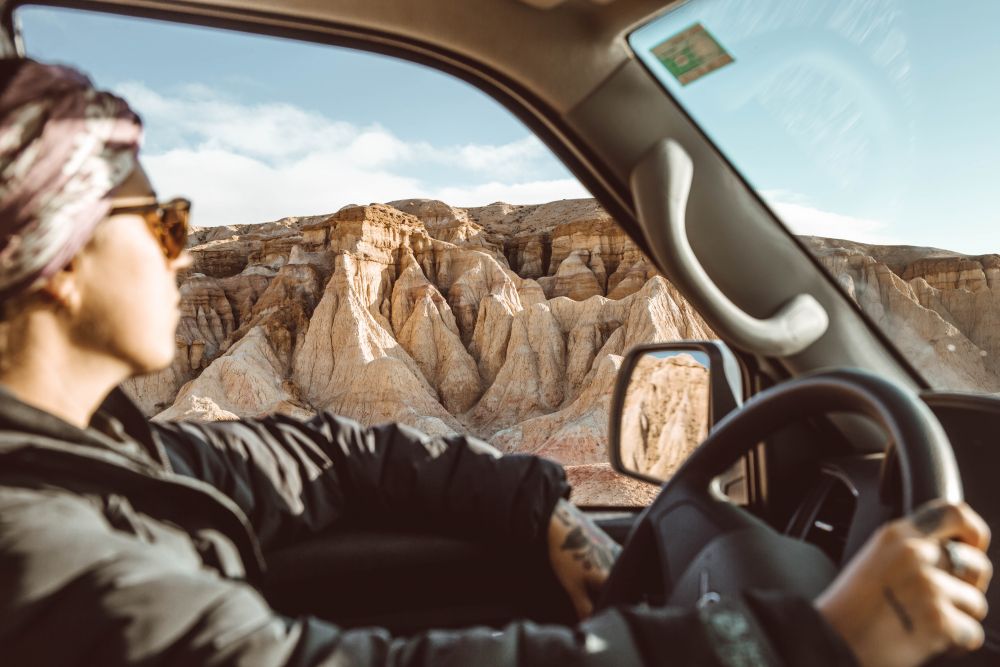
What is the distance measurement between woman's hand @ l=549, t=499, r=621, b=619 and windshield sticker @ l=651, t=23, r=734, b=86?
94cm

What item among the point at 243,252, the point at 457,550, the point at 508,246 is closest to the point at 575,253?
the point at 508,246

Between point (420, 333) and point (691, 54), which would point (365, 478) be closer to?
point (691, 54)

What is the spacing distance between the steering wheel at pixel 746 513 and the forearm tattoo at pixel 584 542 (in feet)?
0.89

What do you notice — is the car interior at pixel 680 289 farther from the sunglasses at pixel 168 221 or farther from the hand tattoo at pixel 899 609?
the sunglasses at pixel 168 221

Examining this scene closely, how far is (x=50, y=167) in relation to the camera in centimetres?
89

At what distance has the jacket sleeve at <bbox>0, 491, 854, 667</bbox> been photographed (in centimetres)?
64

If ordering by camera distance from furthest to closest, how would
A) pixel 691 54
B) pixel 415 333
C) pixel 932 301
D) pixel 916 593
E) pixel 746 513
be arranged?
pixel 415 333 < pixel 691 54 < pixel 932 301 < pixel 746 513 < pixel 916 593

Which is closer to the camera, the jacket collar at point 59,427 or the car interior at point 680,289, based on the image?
the jacket collar at point 59,427

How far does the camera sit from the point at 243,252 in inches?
1300

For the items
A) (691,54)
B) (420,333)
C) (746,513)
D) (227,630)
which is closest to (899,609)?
(746,513)

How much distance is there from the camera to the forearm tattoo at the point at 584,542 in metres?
1.51

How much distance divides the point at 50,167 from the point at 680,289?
108 cm

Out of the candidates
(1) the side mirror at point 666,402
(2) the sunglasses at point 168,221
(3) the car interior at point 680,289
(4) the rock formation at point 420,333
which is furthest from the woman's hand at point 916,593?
(4) the rock formation at point 420,333

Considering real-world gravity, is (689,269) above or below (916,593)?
above
